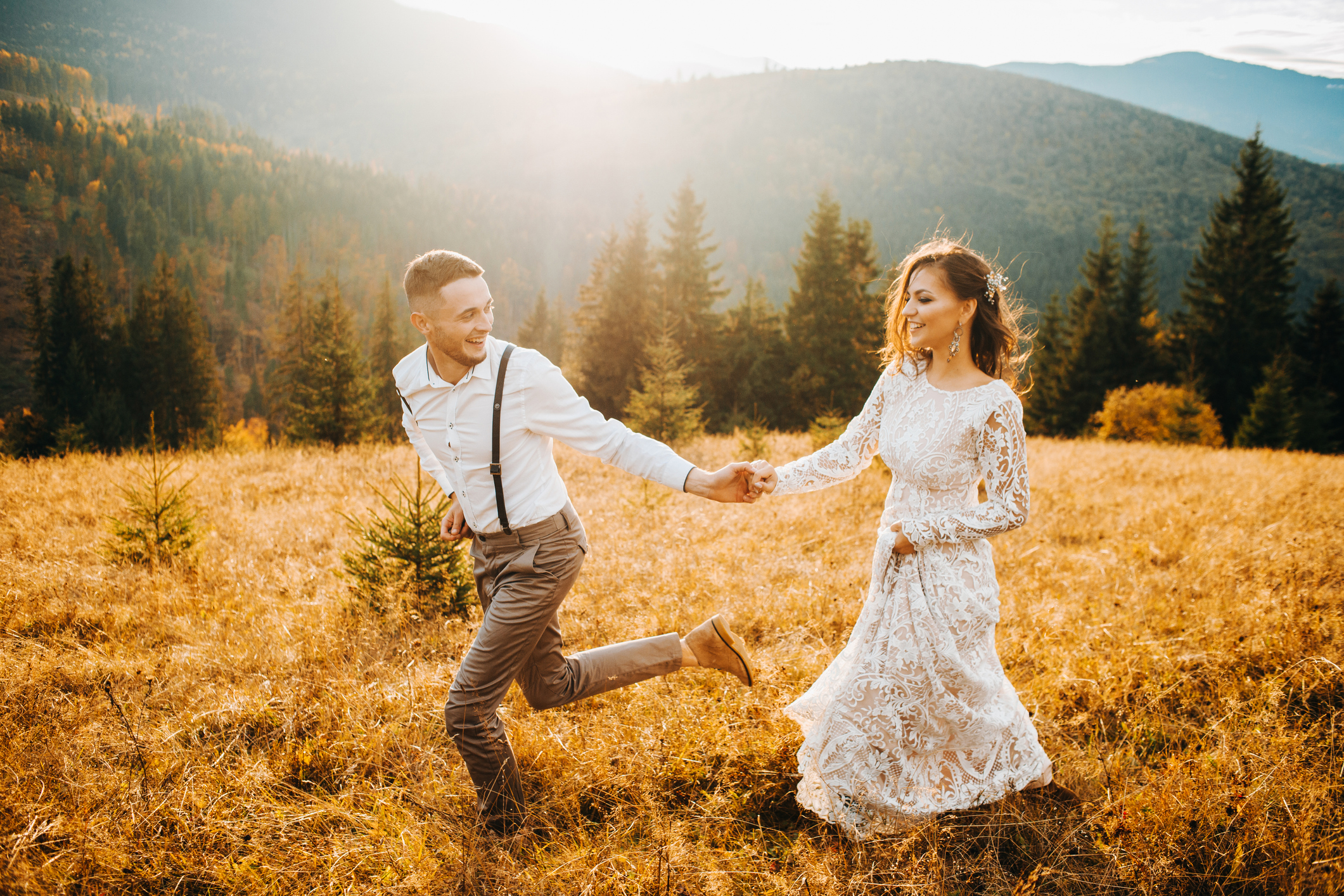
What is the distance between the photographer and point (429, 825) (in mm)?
2643

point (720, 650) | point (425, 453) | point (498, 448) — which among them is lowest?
point (720, 650)

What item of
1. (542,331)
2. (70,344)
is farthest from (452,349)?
(542,331)

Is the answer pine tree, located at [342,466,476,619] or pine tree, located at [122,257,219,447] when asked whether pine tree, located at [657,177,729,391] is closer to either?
pine tree, located at [342,466,476,619]

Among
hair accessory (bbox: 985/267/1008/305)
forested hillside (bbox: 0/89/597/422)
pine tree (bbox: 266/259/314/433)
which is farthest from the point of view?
forested hillside (bbox: 0/89/597/422)

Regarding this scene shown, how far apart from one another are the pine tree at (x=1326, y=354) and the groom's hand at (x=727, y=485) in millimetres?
39521

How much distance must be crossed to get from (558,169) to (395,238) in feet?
325

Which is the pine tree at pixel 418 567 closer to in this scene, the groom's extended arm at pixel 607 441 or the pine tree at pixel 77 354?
the groom's extended arm at pixel 607 441

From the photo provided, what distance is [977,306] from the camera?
270 centimetres

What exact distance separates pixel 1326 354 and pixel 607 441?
1964 inches

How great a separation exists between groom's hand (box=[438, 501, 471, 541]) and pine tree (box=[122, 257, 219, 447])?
167 feet

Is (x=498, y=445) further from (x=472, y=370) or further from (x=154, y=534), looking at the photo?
(x=154, y=534)

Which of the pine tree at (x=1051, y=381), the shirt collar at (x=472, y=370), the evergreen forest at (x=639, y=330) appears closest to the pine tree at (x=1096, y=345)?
the evergreen forest at (x=639, y=330)

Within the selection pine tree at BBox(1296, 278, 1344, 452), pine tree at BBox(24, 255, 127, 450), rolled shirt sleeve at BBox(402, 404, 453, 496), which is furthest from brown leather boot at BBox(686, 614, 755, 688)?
pine tree at BBox(24, 255, 127, 450)

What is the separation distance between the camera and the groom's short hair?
8.18ft
